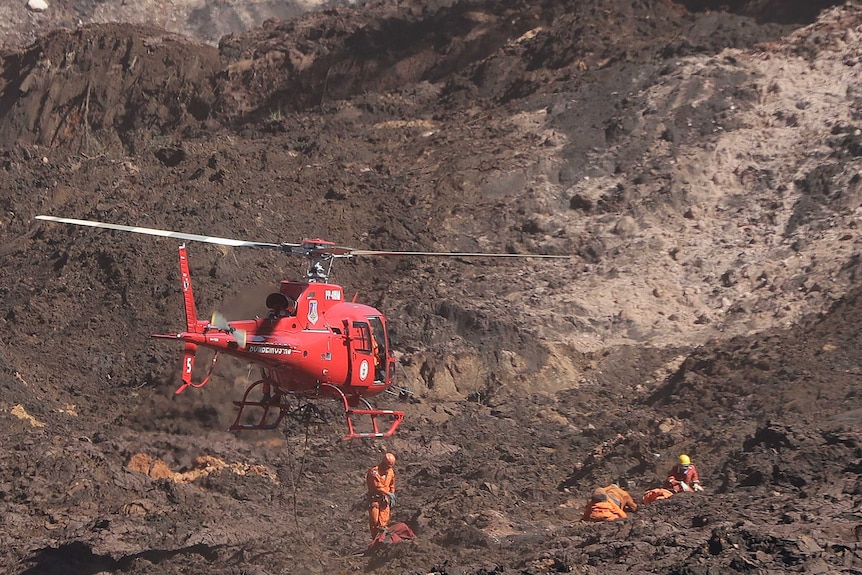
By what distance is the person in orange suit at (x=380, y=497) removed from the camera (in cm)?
1390

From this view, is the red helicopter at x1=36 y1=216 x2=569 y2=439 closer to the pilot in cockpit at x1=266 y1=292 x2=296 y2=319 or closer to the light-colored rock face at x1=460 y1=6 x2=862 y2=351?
the pilot in cockpit at x1=266 y1=292 x2=296 y2=319

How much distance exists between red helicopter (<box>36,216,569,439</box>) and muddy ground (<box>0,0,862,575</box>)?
171 cm

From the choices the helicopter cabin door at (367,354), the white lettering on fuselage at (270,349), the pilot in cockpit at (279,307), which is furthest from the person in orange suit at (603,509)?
the pilot in cockpit at (279,307)

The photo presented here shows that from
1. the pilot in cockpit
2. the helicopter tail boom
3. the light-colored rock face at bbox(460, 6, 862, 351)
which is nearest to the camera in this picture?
the helicopter tail boom

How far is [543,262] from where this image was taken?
82.9ft

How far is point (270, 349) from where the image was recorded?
13023mm

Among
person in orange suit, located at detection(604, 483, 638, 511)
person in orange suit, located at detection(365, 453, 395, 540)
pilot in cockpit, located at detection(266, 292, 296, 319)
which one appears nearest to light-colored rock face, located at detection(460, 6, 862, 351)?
person in orange suit, located at detection(604, 483, 638, 511)

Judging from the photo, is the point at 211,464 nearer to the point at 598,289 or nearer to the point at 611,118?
the point at 598,289

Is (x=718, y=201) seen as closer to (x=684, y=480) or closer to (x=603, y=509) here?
(x=684, y=480)

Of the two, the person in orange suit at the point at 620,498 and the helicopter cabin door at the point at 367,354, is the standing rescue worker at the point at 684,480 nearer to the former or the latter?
the person in orange suit at the point at 620,498

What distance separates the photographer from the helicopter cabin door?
14.2 meters

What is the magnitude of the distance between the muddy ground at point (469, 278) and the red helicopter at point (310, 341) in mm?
1706

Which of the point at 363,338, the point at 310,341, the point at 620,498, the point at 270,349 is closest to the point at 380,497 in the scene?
the point at 363,338

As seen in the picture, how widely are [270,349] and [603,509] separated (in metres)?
4.41
